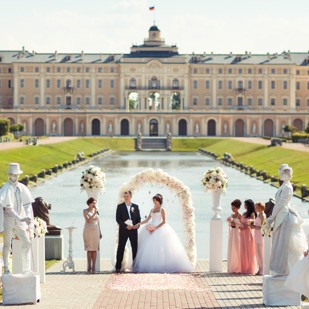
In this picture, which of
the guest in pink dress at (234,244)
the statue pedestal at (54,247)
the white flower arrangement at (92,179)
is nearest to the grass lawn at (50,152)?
the statue pedestal at (54,247)

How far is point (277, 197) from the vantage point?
13992mm

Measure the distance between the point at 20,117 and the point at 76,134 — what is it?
318 inches

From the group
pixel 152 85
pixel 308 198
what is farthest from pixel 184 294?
pixel 152 85

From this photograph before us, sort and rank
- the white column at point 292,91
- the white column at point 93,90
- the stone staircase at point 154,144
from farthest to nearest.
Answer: the white column at point 292,91 < the white column at point 93,90 < the stone staircase at point 154,144

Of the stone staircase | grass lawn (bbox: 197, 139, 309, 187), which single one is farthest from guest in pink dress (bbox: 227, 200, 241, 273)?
the stone staircase

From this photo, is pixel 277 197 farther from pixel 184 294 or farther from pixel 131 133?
pixel 131 133

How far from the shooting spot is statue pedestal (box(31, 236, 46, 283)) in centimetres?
1515

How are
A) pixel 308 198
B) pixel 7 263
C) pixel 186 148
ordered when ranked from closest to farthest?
pixel 7 263 → pixel 308 198 → pixel 186 148

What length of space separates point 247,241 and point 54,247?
15.3 ft

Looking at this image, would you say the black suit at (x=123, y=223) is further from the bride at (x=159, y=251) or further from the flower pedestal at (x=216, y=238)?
the flower pedestal at (x=216, y=238)

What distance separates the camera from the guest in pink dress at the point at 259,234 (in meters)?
17.6

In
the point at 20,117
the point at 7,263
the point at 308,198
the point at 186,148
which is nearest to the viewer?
the point at 7,263

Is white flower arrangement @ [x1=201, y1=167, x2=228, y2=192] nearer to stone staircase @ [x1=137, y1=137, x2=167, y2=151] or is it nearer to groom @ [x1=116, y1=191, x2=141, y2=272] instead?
groom @ [x1=116, y1=191, x2=141, y2=272]

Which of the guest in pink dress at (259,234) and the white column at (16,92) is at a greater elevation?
the white column at (16,92)
